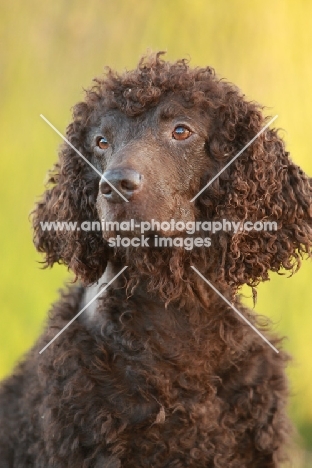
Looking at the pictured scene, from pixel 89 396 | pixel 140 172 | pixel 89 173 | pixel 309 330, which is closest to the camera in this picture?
pixel 140 172

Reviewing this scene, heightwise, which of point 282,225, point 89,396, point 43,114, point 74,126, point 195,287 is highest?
point 43,114

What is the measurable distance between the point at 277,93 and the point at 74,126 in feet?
6.75

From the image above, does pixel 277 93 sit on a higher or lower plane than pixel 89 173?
higher

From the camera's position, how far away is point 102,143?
3.21 m

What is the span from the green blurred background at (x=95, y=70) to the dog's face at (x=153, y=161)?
→ 193 cm

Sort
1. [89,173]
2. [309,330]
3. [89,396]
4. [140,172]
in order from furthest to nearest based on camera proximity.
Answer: [309,330] → [89,173] → [89,396] → [140,172]

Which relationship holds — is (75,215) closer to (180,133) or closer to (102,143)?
(102,143)

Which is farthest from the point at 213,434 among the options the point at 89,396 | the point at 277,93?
the point at 277,93

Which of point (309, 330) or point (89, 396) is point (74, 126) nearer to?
point (89, 396)

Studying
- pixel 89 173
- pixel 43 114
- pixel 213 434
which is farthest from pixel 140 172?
pixel 43 114

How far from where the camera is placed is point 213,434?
10.3ft

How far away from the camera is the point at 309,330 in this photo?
4.91 m

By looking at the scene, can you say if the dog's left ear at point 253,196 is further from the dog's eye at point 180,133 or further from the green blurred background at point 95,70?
the green blurred background at point 95,70

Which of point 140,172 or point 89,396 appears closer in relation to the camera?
point 140,172
